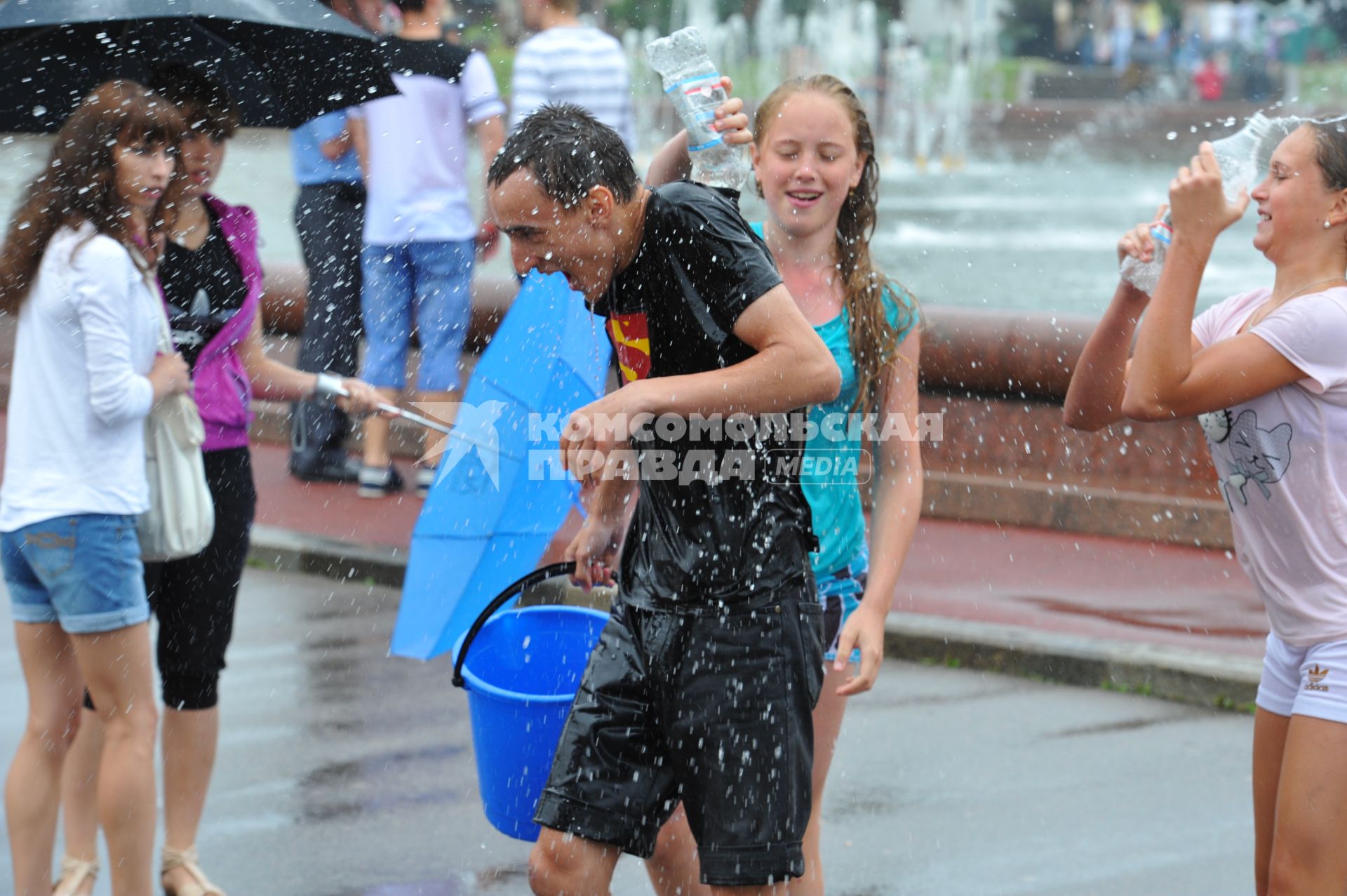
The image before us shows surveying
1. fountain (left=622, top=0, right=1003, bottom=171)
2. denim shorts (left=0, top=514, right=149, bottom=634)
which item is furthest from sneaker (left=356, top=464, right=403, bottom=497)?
fountain (left=622, top=0, right=1003, bottom=171)

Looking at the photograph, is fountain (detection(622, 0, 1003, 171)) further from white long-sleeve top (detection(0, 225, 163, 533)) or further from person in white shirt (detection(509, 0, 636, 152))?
white long-sleeve top (detection(0, 225, 163, 533))

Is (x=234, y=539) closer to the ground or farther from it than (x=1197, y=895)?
farther from it

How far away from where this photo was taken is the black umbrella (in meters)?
4.64

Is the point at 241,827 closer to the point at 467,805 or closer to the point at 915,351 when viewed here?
the point at 467,805

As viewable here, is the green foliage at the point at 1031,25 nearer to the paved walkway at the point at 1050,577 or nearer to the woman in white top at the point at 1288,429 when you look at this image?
the paved walkway at the point at 1050,577

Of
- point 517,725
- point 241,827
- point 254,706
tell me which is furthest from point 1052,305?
point 517,725

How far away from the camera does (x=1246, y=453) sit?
339 centimetres

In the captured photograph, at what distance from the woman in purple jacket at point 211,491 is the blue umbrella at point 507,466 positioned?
14.4 inches

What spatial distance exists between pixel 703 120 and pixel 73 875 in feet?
7.95

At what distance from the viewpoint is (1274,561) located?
11.0ft

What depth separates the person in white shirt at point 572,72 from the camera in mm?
7914

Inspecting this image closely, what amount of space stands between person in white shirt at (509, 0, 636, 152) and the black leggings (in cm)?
387

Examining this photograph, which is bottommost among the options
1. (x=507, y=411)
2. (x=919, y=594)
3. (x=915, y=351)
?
(x=919, y=594)

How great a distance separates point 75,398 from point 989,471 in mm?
5803
